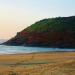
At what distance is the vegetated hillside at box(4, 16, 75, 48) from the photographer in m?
97.6

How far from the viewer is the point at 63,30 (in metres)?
111

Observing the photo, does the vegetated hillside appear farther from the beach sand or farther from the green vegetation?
the beach sand

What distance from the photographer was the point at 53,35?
10825 centimetres

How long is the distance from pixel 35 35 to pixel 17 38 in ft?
26.7

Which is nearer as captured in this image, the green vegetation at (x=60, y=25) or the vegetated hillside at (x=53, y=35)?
the vegetated hillside at (x=53, y=35)

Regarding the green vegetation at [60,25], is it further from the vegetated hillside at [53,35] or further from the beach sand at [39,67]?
the beach sand at [39,67]

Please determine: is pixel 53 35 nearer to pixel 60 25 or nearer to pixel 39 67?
pixel 60 25

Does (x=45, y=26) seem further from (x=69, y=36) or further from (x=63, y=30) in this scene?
(x=69, y=36)

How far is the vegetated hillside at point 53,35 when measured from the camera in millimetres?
97625

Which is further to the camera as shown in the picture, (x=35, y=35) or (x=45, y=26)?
(x=45, y=26)

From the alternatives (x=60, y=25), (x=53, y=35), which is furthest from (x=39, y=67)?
(x=60, y=25)

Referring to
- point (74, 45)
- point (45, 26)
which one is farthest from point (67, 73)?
point (45, 26)

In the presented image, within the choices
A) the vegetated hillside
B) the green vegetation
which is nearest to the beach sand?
the vegetated hillside

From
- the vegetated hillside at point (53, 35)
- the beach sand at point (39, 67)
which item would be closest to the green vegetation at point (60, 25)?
the vegetated hillside at point (53, 35)
